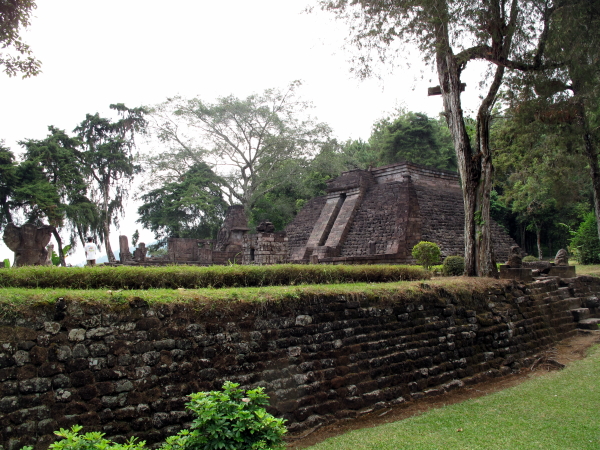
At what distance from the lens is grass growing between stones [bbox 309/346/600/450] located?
429 cm

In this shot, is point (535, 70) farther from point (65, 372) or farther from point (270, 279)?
point (65, 372)

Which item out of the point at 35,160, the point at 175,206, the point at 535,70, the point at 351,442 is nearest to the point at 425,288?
the point at 351,442

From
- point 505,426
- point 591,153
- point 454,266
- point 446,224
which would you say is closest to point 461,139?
point 454,266

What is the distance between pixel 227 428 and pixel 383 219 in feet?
57.2

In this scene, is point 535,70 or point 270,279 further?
point 535,70

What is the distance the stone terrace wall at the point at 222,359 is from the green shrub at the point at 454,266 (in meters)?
4.39

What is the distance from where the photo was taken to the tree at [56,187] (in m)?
19.6

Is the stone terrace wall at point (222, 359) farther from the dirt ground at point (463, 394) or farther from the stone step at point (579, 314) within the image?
the stone step at point (579, 314)

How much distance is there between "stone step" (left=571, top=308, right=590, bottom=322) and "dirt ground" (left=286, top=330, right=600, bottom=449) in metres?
0.64

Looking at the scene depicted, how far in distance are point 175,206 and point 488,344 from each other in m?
22.5

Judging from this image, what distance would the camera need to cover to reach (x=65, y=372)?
3676 millimetres

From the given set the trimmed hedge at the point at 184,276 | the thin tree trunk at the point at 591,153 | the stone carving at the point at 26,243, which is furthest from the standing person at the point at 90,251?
the thin tree trunk at the point at 591,153

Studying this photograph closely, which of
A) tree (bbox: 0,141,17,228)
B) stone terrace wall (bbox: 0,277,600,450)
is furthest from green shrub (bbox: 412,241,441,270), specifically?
tree (bbox: 0,141,17,228)

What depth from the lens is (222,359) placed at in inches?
175
